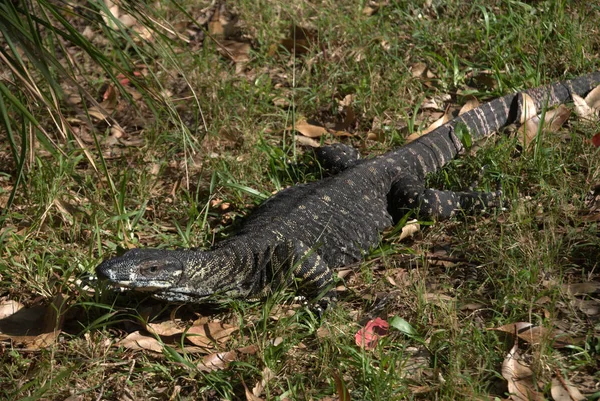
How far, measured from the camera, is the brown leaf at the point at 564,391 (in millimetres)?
4367

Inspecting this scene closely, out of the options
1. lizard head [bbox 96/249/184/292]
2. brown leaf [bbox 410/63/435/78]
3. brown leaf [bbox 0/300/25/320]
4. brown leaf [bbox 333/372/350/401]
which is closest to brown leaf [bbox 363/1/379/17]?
brown leaf [bbox 410/63/435/78]

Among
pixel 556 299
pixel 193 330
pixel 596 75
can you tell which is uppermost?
pixel 596 75

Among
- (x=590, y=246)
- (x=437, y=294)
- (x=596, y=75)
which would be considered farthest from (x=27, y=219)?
(x=596, y=75)

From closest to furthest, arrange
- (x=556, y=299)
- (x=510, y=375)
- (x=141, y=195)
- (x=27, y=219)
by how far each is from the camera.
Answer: (x=510, y=375), (x=556, y=299), (x=27, y=219), (x=141, y=195)

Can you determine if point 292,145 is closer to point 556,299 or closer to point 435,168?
point 435,168

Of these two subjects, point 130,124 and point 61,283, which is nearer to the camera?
point 61,283

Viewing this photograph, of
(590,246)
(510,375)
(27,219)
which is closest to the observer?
(510,375)

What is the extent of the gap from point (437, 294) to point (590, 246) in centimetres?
124

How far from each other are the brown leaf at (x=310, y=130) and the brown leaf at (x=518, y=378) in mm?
3643

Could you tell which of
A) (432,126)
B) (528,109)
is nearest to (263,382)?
(432,126)

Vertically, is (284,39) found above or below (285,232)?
above

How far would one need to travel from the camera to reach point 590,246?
5652 mm

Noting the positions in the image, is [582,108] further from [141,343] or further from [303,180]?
[141,343]

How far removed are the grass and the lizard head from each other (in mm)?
301
